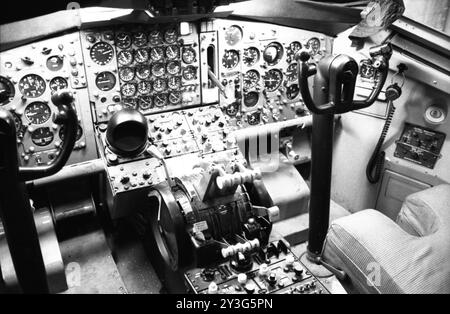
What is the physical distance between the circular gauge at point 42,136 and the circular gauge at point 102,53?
699mm

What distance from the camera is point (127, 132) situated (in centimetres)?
334

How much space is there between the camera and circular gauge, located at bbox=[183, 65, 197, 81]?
3.80m

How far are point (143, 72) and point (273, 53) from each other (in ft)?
4.31

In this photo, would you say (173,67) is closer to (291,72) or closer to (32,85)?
(32,85)

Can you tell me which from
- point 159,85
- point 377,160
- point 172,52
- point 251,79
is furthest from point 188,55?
point 377,160

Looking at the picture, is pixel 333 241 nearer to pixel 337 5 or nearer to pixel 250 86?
pixel 250 86

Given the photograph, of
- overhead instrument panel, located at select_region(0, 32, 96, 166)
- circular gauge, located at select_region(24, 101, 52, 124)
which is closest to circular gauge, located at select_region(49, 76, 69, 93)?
overhead instrument panel, located at select_region(0, 32, 96, 166)

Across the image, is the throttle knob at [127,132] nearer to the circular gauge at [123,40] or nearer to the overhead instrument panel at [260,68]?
the circular gauge at [123,40]

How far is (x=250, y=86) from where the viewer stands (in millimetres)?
4141

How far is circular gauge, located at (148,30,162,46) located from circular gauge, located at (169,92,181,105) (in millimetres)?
470

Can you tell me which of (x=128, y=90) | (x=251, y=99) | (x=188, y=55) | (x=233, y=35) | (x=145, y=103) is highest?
(x=233, y=35)

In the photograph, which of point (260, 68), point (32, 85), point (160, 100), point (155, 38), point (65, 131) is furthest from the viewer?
point (260, 68)

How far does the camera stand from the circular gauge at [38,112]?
131 inches

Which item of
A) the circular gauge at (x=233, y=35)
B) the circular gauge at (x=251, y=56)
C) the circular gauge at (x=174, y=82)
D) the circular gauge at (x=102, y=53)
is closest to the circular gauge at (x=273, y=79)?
the circular gauge at (x=251, y=56)
